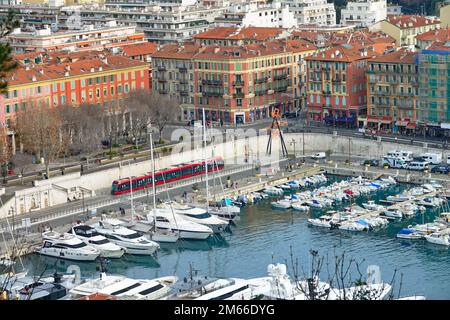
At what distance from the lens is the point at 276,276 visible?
23750 millimetres

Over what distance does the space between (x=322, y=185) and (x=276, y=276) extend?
15.6 meters

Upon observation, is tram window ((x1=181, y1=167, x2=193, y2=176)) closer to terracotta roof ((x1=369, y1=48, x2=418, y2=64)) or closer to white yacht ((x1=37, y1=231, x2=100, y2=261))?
white yacht ((x1=37, y1=231, x2=100, y2=261))

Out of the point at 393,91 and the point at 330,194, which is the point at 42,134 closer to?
the point at 330,194

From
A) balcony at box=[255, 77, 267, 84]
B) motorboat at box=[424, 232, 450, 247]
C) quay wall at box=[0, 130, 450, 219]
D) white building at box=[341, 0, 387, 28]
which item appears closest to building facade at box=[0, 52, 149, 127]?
quay wall at box=[0, 130, 450, 219]

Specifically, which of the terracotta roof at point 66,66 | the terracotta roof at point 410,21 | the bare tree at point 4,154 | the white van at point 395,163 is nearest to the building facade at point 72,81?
the terracotta roof at point 66,66

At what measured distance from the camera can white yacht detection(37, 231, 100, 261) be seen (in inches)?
1198

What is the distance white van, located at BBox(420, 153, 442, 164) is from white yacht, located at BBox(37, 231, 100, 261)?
14.1 metres

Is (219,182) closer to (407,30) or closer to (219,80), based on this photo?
(219,80)

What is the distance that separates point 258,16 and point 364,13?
5.70 meters

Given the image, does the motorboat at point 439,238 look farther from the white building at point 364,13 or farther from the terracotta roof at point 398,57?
the white building at point 364,13

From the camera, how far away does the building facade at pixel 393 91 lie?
4362 centimetres
